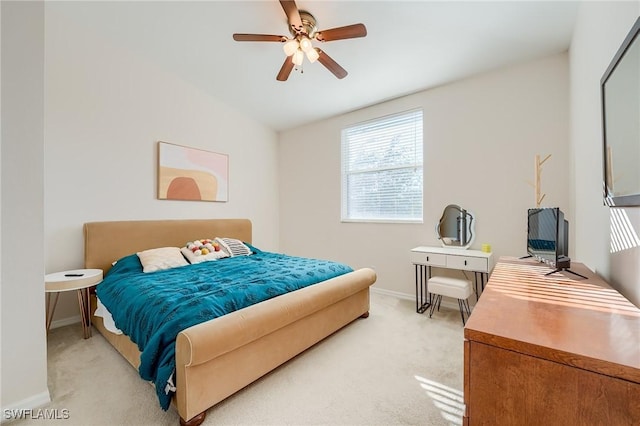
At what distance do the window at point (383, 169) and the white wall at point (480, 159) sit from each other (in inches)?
4.6

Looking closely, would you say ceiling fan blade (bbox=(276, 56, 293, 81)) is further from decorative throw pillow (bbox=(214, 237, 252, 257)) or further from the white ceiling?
decorative throw pillow (bbox=(214, 237, 252, 257))

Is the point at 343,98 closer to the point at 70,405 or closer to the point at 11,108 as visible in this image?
the point at 11,108

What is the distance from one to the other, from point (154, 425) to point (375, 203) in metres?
3.30

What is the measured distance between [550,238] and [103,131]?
424cm

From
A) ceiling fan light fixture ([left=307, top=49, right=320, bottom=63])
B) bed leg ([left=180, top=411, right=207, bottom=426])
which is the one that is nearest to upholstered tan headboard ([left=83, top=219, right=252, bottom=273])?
bed leg ([left=180, top=411, right=207, bottom=426])

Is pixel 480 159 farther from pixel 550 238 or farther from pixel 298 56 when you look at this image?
pixel 298 56

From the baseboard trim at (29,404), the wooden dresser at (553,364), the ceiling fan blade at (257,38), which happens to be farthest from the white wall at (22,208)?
→ the wooden dresser at (553,364)

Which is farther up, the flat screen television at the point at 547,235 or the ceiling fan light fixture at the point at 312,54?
the ceiling fan light fixture at the point at 312,54

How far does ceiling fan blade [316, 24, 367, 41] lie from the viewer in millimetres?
2090

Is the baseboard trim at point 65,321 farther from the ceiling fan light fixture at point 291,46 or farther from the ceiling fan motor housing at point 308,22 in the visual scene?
the ceiling fan motor housing at point 308,22

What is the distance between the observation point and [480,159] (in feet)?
10.2

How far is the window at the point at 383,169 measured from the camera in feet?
11.9

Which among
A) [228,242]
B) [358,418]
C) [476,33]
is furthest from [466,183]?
[228,242]

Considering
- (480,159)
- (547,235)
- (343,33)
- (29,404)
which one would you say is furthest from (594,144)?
(29,404)
